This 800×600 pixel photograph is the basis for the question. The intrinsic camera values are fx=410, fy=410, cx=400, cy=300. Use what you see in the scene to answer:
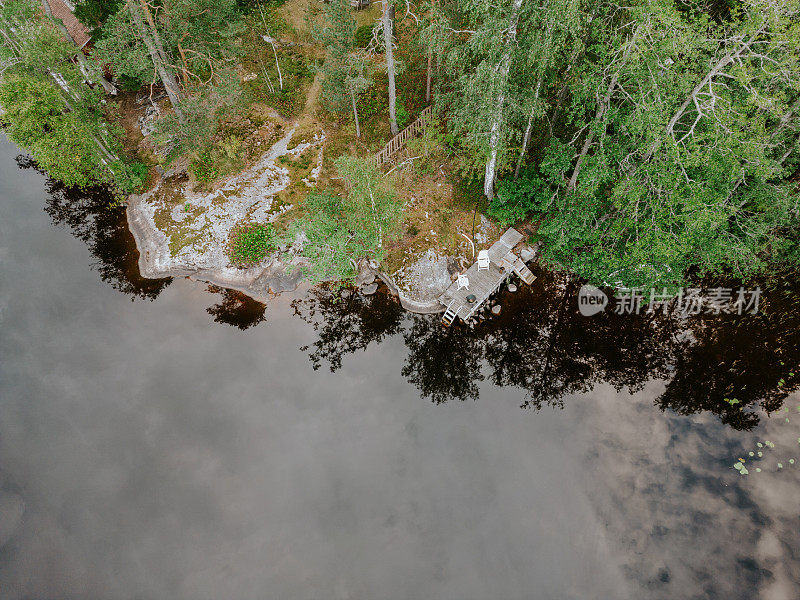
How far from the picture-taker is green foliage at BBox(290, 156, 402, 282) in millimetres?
24969

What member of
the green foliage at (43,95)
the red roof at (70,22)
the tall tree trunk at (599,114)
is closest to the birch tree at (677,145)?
the tall tree trunk at (599,114)

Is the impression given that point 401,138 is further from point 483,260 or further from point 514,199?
point 483,260

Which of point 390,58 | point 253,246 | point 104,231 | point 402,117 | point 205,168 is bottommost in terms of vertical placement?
point 253,246

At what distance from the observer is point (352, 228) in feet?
84.8

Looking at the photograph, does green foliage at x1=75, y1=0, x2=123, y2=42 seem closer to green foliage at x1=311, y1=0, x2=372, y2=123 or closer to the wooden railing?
green foliage at x1=311, y1=0, x2=372, y2=123

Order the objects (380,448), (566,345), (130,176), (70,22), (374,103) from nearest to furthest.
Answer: (380,448), (566,345), (130,176), (374,103), (70,22)

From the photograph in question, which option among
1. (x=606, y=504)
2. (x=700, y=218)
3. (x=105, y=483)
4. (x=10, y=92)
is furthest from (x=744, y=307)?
(x=10, y=92)

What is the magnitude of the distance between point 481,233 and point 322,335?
12725 millimetres

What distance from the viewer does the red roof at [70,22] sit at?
111ft

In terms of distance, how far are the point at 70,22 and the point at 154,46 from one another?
53.9 feet

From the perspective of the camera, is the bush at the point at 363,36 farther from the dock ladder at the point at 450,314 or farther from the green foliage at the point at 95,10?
the dock ladder at the point at 450,314

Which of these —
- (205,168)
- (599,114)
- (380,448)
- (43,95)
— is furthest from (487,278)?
(43,95)

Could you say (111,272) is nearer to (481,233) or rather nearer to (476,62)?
(481,233)

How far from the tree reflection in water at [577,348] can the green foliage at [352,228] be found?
2.98 metres
